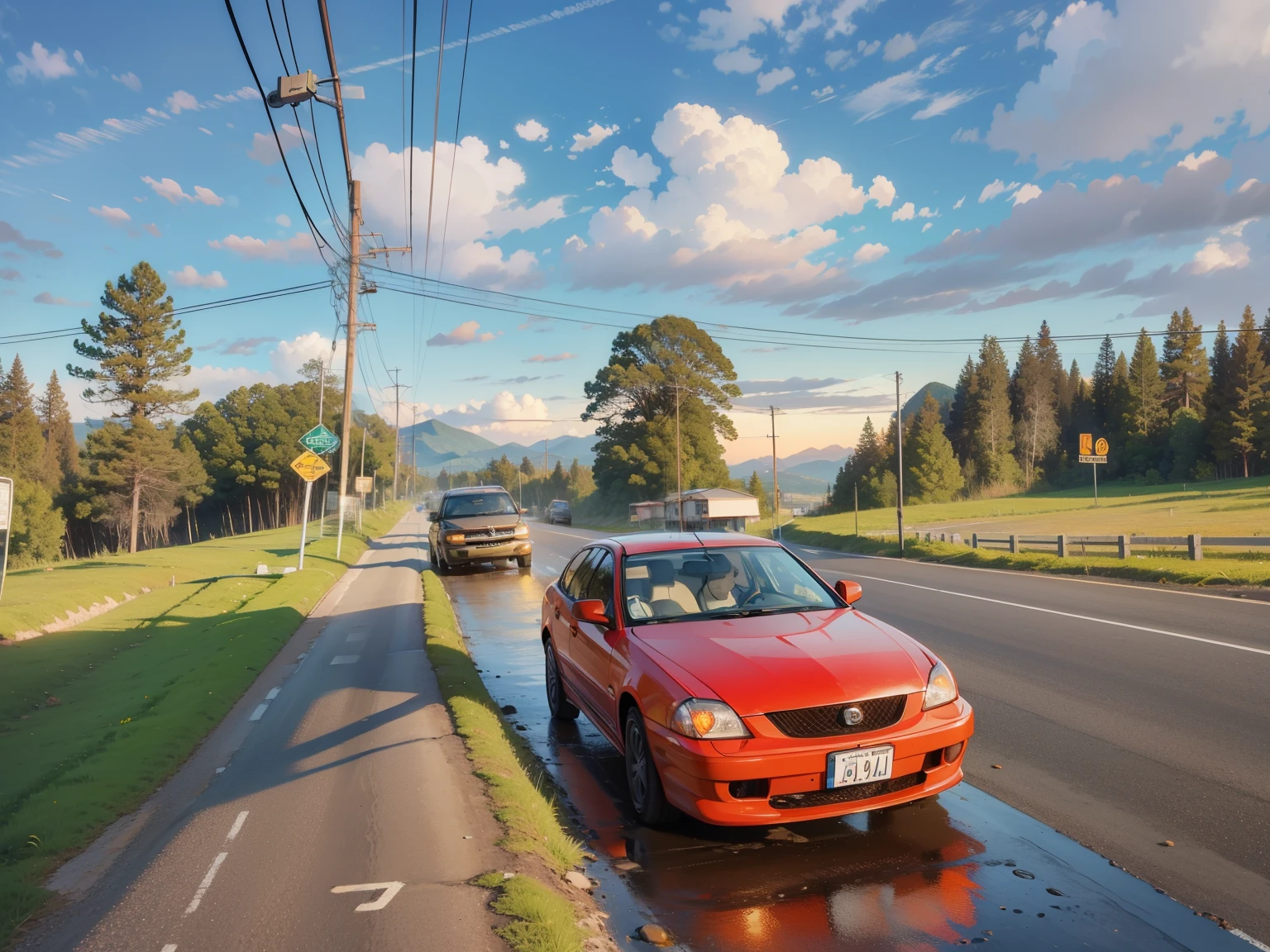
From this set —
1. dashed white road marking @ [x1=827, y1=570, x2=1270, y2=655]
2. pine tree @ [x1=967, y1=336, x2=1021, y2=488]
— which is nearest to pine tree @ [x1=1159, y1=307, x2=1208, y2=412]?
A: pine tree @ [x1=967, y1=336, x2=1021, y2=488]

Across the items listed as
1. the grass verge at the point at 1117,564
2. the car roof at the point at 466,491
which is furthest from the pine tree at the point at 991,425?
the car roof at the point at 466,491

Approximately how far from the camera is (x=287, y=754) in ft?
21.4

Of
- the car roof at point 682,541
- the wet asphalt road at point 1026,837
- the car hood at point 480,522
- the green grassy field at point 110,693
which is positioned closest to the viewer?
the wet asphalt road at point 1026,837

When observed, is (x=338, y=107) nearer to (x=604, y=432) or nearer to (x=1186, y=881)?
(x=1186, y=881)

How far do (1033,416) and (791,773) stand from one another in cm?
12382

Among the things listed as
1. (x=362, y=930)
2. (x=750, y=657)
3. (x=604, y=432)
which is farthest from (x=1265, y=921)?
(x=604, y=432)

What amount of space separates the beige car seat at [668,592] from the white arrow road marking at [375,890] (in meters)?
2.42

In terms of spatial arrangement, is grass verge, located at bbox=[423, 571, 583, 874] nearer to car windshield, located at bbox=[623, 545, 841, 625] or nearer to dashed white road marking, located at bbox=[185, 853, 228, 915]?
car windshield, located at bbox=[623, 545, 841, 625]

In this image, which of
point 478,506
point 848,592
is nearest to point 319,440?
point 478,506

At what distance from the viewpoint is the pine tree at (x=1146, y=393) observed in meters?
101

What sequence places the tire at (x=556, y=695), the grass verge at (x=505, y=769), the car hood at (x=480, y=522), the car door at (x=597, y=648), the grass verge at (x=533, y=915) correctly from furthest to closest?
the car hood at (x=480, y=522) < the tire at (x=556, y=695) < the car door at (x=597, y=648) < the grass verge at (x=505, y=769) < the grass verge at (x=533, y=915)

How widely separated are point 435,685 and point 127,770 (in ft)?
9.23

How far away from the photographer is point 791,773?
4.26m

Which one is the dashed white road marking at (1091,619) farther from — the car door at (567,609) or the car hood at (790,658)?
the car door at (567,609)
